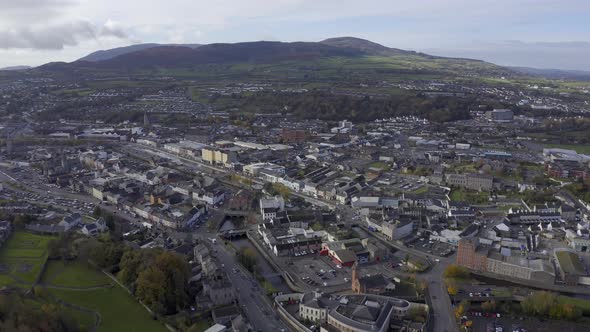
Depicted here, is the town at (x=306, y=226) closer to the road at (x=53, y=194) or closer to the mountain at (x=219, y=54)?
the road at (x=53, y=194)

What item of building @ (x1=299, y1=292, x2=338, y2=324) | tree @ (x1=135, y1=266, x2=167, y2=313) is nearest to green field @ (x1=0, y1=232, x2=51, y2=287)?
tree @ (x1=135, y1=266, x2=167, y2=313)

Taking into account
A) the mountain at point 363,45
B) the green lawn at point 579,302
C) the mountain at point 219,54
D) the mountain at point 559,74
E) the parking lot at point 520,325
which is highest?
the mountain at point 363,45

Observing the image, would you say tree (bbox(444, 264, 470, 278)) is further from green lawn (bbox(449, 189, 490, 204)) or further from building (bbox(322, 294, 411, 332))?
green lawn (bbox(449, 189, 490, 204))

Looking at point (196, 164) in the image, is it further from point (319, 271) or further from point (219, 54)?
point (219, 54)

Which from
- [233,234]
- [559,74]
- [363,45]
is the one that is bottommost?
[233,234]

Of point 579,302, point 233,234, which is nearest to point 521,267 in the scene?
point 579,302

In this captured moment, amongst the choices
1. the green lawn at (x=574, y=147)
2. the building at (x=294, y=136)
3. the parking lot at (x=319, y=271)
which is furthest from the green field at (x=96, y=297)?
the green lawn at (x=574, y=147)

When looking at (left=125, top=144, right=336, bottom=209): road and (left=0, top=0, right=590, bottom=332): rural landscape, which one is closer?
(left=0, top=0, right=590, bottom=332): rural landscape
